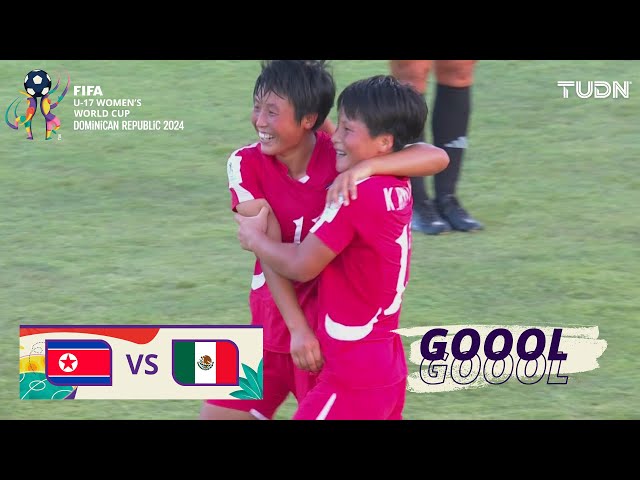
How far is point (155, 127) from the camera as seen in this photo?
27.0 ft

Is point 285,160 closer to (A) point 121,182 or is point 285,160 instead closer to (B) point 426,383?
(B) point 426,383

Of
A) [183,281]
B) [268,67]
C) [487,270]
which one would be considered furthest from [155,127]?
[268,67]

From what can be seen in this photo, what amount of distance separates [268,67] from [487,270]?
107 inches

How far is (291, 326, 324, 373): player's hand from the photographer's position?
3.70m

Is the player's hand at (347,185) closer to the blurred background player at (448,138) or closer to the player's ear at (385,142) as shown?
the player's ear at (385,142)

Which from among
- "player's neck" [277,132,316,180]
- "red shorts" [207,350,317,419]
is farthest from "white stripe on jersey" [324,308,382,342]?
"player's neck" [277,132,316,180]

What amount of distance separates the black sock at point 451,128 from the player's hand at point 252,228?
120 inches

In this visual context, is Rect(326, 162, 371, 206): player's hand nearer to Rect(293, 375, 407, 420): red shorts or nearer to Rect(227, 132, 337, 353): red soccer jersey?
Rect(227, 132, 337, 353): red soccer jersey

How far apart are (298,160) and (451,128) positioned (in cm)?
296

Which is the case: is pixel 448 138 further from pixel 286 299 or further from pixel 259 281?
pixel 286 299

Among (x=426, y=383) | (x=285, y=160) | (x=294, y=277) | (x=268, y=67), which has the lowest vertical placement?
(x=426, y=383)

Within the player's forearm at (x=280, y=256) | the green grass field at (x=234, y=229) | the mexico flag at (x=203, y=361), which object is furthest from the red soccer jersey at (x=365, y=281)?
the green grass field at (x=234, y=229)

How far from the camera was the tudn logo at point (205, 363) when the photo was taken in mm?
4312

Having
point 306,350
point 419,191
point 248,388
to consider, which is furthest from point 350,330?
point 419,191
